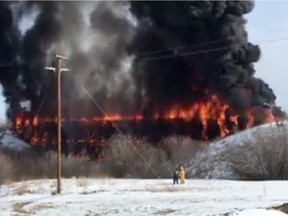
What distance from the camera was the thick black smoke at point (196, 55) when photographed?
6347 centimetres

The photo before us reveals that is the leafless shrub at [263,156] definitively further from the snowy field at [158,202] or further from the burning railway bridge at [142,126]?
the snowy field at [158,202]

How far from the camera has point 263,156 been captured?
52.0 meters

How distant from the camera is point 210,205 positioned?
25281 mm

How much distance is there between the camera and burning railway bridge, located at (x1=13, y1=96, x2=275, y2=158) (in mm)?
68562

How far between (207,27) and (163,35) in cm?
815

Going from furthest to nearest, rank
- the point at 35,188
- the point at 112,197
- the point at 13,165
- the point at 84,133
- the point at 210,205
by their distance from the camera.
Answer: the point at 84,133, the point at 13,165, the point at 35,188, the point at 112,197, the point at 210,205

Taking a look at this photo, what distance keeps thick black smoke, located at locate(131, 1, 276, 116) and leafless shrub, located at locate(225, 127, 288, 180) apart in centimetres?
1024

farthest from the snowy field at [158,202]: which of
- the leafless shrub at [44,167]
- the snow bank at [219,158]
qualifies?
the leafless shrub at [44,167]

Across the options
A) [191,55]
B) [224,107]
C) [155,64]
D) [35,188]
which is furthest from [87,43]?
[35,188]

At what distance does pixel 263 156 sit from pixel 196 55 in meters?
19.0

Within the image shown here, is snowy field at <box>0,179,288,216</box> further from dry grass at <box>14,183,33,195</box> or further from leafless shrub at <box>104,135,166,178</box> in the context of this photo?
leafless shrub at <box>104,135,166,178</box>

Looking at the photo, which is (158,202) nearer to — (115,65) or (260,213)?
(260,213)

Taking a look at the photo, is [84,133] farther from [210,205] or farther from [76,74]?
[210,205]

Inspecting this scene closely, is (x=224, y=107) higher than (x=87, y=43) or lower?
lower
